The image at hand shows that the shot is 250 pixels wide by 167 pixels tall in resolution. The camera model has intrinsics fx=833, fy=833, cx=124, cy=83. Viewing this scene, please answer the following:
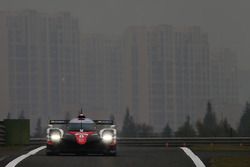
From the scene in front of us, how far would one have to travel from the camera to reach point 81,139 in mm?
18781

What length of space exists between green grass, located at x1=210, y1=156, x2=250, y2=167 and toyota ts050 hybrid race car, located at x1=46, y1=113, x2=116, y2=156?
2.90 metres

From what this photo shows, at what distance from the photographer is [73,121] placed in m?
19.4

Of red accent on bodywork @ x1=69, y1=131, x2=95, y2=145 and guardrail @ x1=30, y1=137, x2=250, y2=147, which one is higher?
guardrail @ x1=30, y1=137, x2=250, y2=147

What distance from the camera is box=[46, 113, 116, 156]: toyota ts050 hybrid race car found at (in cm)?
1872

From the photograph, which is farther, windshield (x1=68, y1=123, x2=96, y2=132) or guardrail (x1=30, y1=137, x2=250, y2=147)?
guardrail (x1=30, y1=137, x2=250, y2=147)

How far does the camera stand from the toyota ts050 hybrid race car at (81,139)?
1872 centimetres

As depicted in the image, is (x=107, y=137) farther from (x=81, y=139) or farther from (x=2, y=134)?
(x=2, y=134)

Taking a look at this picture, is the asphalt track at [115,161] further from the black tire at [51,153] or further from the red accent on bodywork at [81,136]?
the black tire at [51,153]

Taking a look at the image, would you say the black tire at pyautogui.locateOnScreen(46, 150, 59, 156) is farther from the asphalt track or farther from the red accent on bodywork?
the asphalt track

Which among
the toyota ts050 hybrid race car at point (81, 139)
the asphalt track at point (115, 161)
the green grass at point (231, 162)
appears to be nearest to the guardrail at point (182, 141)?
the toyota ts050 hybrid race car at point (81, 139)

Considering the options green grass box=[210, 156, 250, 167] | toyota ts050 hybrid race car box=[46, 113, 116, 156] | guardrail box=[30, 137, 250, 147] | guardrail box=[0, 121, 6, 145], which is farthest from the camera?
guardrail box=[30, 137, 250, 147]

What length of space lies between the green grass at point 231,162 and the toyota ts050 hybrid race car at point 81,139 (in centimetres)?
290

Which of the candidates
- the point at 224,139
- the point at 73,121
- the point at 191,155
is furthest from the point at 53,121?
the point at 224,139

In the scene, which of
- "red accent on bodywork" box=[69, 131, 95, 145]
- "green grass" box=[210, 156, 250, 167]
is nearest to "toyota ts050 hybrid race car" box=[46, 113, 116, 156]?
"red accent on bodywork" box=[69, 131, 95, 145]
